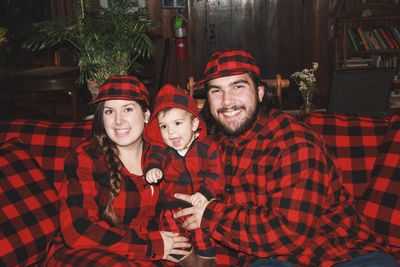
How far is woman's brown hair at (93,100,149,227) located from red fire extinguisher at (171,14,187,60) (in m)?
4.54

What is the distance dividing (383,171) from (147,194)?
48.5 inches

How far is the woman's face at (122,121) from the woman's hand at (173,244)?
0.50 meters

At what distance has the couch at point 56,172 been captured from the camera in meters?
2.01

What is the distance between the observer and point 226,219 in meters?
1.90

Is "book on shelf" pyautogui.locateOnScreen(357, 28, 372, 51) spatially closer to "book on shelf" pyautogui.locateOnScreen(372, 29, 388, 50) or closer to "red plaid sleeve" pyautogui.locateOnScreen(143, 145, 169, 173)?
"book on shelf" pyautogui.locateOnScreen(372, 29, 388, 50)

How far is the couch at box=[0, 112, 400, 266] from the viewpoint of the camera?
2.01 meters

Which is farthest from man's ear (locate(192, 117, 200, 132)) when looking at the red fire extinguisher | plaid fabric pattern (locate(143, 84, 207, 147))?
the red fire extinguisher

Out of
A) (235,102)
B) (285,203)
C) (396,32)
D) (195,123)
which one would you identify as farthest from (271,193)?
(396,32)

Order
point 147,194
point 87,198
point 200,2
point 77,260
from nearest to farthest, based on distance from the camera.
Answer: point 77,260, point 87,198, point 147,194, point 200,2

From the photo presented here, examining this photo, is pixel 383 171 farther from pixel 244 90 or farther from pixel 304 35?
pixel 304 35

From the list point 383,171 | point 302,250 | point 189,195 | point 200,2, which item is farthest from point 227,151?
point 200,2

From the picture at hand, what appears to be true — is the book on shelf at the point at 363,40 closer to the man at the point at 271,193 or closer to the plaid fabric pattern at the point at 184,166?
the man at the point at 271,193

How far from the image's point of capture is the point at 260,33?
6.82 meters

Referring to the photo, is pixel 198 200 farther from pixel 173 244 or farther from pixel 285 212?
pixel 285 212
